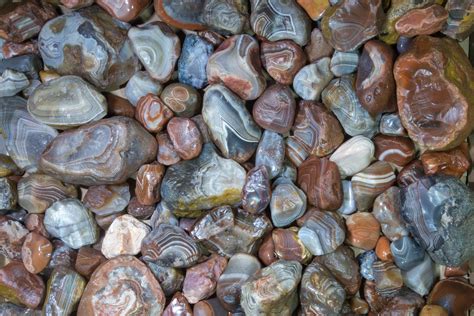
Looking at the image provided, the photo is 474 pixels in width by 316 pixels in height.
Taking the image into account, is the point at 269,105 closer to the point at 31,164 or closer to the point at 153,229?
the point at 153,229

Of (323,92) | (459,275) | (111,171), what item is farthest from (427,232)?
(111,171)

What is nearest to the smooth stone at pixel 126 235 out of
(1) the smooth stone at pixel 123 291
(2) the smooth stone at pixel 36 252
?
(1) the smooth stone at pixel 123 291

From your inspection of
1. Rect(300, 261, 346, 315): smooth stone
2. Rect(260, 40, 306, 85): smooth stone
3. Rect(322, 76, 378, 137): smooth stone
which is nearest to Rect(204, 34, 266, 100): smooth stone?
Rect(260, 40, 306, 85): smooth stone

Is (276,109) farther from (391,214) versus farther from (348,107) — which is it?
(391,214)

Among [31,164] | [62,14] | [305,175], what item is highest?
[62,14]

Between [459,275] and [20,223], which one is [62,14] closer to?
[20,223]

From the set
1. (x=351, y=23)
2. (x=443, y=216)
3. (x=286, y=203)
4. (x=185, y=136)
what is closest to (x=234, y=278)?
(x=286, y=203)

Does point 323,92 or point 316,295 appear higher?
point 323,92

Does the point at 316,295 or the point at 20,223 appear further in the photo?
the point at 20,223
